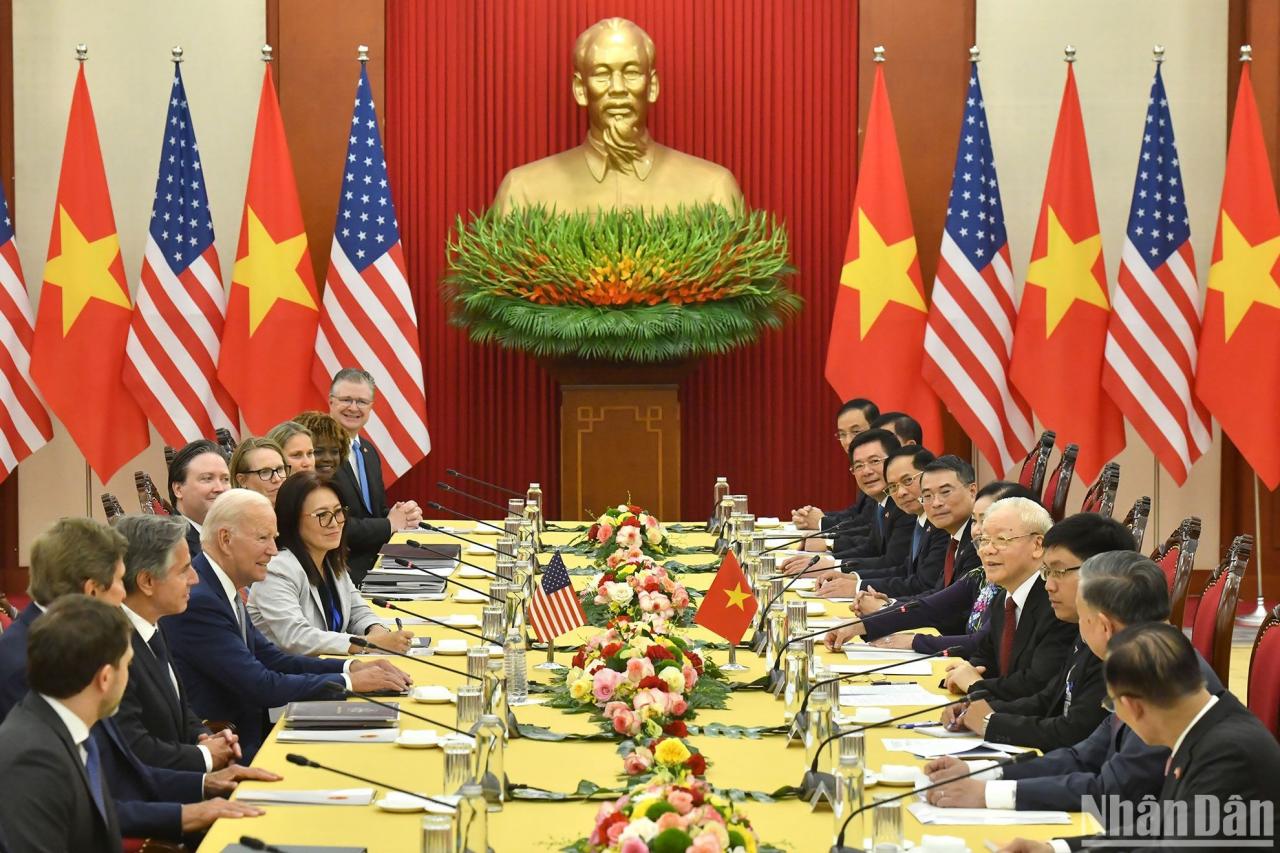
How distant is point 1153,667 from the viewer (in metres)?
3.02

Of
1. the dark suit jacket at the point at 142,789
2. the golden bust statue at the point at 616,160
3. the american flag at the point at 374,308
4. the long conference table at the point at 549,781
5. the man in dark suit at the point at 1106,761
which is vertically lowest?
the dark suit jacket at the point at 142,789

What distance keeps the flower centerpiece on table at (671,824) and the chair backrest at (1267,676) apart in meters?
1.68

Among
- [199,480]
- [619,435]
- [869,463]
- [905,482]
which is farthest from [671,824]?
[619,435]

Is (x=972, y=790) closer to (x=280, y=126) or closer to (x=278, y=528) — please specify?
(x=278, y=528)

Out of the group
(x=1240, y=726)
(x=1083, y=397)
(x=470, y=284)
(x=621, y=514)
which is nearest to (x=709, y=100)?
(x=470, y=284)

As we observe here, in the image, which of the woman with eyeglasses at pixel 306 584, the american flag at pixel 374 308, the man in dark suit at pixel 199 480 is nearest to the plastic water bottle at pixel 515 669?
the woman with eyeglasses at pixel 306 584

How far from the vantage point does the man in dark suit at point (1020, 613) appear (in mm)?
4465

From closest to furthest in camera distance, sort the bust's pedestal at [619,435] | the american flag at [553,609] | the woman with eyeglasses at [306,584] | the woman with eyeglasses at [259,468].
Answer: the american flag at [553,609]
the woman with eyeglasses at [306,584]
the woman with eyeglasses at [259,468]
the bust's pedestal at [619,435]

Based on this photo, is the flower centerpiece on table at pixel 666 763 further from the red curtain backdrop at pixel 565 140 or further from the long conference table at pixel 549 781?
the red curtain backdrop at pixel 565 140

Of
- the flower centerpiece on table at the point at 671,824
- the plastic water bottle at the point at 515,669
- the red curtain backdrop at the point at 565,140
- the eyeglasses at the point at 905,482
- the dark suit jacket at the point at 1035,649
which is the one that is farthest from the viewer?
the red curtain backdrop at the point at 565,140

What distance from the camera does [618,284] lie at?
855cm

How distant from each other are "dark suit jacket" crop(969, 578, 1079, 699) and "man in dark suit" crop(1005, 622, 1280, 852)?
4.10 feet

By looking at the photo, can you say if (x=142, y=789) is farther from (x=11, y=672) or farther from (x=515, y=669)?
(x=515, y=669)

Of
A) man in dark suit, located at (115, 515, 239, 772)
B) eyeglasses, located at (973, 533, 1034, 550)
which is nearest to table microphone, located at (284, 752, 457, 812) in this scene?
man in dark suit, located at (115, 515, 239, 772)
